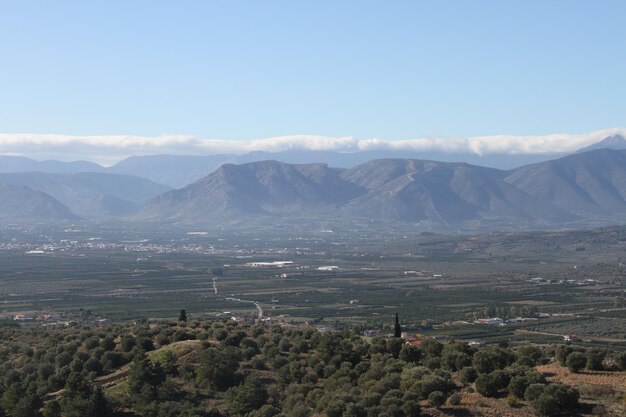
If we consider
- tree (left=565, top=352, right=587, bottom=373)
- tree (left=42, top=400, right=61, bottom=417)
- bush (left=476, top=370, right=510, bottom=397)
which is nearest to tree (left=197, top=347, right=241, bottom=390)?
tree (left=42, top=400, right=61, bottom=417)

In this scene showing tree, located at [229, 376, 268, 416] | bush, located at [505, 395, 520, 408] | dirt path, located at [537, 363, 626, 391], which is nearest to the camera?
bush, located at [505, 395, 520, 408]

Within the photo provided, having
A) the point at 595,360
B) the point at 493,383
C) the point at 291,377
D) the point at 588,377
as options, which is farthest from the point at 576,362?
the point at 291,377

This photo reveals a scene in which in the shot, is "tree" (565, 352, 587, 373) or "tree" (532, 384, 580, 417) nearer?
"tree" (532, 384, 580, 417)

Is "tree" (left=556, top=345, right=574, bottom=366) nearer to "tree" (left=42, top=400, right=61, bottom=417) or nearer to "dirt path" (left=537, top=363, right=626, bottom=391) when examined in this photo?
"dirt path" (left=537, top=363, right=626, bottom=391)

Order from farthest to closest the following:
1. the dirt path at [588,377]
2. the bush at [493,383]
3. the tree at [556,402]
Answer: the dirt path at [588,377], the bush at [493,383], the tree at [556,402]

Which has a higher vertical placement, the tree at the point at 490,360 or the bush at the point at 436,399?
the tree at the point at 490,360

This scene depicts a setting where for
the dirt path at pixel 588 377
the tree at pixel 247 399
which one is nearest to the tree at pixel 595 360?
the dirt path at pixel 588 377

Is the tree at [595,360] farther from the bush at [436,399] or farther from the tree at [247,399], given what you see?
the tree at [247,399]

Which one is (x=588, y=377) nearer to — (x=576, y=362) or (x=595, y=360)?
(x=576, y=362)

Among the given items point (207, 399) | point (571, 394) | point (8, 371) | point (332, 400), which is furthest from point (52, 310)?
point (571, 394)

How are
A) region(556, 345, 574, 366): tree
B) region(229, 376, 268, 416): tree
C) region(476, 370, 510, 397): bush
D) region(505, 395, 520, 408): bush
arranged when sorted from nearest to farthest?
region(505, 395, 520, 408): bush
region(476, 370, 510, 397): bush
region(556, 345, 574, 366): tree
region(229, 376, 268, 416): tree

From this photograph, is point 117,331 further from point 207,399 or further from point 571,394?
point 571,394
